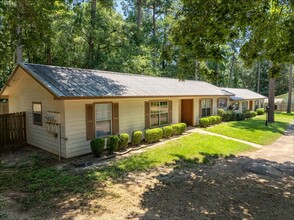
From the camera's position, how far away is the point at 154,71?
78.3 feet

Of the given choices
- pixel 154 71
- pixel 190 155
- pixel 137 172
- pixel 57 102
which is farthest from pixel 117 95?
pixel 154 71

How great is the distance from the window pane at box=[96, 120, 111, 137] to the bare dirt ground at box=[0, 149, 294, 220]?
3164mm

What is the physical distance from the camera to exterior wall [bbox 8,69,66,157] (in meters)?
9.29

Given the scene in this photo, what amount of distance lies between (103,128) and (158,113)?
14.2ft

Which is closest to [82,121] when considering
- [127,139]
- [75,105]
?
[75,105]

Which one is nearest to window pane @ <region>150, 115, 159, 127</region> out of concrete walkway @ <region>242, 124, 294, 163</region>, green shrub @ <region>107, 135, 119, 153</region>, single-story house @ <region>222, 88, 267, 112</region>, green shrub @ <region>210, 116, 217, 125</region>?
green shrub @ <region>107, 135, 119, 153</region>

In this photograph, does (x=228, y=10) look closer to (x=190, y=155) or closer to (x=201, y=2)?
(x=201, y=2)

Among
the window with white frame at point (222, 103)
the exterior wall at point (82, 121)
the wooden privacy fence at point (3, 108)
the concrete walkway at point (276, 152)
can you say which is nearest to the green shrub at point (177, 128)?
the concrete walkway at point (276, 152)

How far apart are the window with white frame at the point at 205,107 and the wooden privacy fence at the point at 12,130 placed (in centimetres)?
1286

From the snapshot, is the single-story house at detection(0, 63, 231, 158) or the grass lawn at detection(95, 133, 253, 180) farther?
the single-story house at detection(0, 63, 231, 158)

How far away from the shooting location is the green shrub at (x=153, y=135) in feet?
37.9

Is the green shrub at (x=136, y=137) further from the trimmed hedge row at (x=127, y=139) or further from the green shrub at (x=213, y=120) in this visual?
the green shrub at (x=213, y=120)

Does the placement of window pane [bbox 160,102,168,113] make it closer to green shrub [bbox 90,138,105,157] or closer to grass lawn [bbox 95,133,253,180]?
grass lawn [bbox 95,133,253,180]

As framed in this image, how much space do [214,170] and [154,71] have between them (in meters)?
16.8
